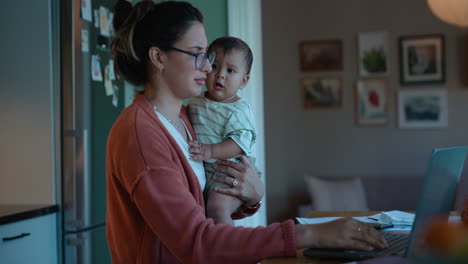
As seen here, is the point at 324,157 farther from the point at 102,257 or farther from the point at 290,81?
the point at 102,257

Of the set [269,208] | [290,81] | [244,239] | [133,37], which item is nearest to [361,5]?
[290,81]

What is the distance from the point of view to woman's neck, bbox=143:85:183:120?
4.60 feet

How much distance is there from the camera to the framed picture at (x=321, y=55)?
526cm

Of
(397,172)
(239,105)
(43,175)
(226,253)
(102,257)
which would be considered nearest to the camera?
(226,253)

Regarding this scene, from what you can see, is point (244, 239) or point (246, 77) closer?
point (244, 239)

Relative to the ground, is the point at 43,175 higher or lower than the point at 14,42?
lower

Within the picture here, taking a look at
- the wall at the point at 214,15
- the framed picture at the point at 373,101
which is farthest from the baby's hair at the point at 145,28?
the framed picture at the point at 373,101

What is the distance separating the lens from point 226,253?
1054 mm

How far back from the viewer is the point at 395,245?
1098mm

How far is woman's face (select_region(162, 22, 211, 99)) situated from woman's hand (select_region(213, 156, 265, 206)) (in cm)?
27

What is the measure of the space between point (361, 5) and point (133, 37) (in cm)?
430

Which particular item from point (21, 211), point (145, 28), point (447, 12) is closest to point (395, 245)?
point (145, 28)

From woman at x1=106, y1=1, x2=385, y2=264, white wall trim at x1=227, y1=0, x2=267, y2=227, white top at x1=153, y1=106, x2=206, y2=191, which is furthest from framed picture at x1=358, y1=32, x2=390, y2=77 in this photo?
white top at x1=153, y1=106, x2=206, y2=191

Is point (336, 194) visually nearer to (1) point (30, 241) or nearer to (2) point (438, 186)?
(1) point (30, 241)
